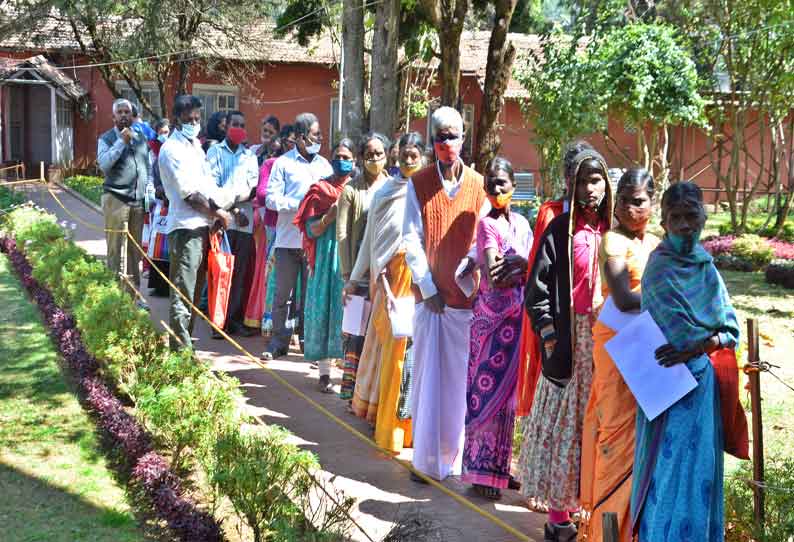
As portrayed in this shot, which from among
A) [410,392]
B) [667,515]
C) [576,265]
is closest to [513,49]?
[410,392]

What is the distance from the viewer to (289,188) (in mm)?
8469

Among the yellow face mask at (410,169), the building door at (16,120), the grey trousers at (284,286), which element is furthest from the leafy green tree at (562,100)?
the building door at (16,120)

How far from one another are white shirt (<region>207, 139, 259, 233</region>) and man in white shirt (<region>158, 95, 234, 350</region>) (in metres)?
1.03

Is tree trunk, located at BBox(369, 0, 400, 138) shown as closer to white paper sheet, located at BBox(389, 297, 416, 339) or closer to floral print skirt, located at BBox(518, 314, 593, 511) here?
white paper sheet, located at BBox(389, 297, 416, 339)

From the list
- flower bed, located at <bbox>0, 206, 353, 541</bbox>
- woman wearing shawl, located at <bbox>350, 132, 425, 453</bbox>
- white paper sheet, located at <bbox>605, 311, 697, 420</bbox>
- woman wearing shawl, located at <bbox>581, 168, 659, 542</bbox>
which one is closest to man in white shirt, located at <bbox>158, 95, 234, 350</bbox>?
flower bed, located at <bbox>0, 206, 353, 541</bbox>

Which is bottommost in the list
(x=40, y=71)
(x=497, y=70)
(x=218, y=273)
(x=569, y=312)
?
(x=218, y=273)

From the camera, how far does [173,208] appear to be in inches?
300

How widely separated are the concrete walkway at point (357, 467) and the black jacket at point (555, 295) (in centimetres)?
93

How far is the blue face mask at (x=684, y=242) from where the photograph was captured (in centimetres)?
387

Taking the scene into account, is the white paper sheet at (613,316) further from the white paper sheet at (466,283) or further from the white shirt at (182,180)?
the white shirt at (182,180)

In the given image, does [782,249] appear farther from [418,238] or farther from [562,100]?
[418,238]

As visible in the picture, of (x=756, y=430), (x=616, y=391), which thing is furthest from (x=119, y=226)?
(x=756, y=430)

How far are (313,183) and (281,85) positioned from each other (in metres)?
22.7

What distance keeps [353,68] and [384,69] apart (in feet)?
1.74
